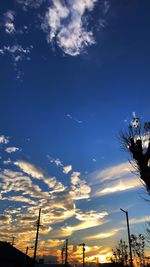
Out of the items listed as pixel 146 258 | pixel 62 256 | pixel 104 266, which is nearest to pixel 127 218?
pixel 104 266

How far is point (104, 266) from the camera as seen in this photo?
56406 mm

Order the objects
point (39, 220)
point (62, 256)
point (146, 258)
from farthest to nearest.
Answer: point (62, 256)
point (146, 258)
point (39, 220)

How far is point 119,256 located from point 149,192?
7500 centimetres

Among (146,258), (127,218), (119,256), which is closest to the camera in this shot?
(127,218)

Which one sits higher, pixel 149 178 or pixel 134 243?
pixel 134 243

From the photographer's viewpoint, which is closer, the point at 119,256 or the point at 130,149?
the point at 130,149

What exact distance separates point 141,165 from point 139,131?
71.7 inches

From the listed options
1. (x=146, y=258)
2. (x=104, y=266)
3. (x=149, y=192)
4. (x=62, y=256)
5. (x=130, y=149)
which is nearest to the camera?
(x=149, y=192)

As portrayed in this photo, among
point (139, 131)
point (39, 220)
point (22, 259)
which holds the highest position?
point (39, 220)

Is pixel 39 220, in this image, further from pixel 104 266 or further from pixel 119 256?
pixel 119 256

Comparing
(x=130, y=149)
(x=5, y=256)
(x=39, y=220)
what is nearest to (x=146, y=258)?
(x=39, y=220)

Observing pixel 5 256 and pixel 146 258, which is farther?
pixel 146 258

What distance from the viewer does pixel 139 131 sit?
13852mm

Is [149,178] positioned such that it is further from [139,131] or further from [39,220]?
[39,220]
